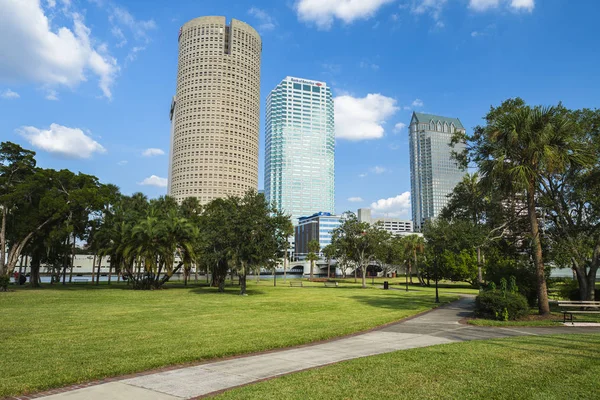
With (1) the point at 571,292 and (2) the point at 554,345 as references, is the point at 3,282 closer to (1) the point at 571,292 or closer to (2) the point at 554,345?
(2) the point at 554,345

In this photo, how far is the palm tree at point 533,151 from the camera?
19406 mm

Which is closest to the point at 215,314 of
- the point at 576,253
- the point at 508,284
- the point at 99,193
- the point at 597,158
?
the point at 508,284

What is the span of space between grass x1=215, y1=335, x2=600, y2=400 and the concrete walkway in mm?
860

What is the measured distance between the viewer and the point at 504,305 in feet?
60.6

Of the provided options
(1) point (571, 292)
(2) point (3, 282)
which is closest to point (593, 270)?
(1) point (571, 292)

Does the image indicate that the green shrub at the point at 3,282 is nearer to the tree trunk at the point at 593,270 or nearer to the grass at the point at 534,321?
the grass at the point at 534,321

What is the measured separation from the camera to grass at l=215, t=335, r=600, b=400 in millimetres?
6988

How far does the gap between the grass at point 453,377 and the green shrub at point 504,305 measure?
7430 millimetres

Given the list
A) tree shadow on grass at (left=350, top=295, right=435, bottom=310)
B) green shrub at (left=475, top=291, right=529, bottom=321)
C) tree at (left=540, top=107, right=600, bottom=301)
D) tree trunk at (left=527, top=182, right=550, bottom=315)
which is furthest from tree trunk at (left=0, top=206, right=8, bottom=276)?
tree at (left=540, top=107, right=600, bottom=301)

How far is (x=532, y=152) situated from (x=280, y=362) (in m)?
17.0

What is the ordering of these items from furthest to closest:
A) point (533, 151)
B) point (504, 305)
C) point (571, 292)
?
point (571, 292)
point (533, 151)
point (504, 305)

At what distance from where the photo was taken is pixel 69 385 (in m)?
7.84

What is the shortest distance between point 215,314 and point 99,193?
30.0 meters

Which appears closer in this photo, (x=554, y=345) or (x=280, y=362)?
(x=280, y=362)
